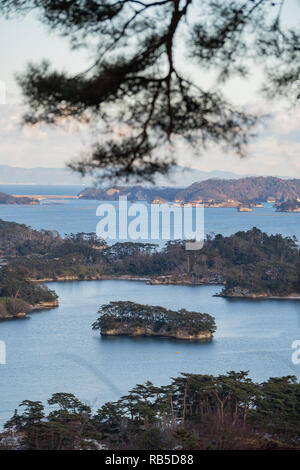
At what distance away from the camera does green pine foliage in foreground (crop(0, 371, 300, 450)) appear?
658 centimetres

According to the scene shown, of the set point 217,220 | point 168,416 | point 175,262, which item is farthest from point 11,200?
point 168,416

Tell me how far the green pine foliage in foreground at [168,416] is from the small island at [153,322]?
959 centimetres

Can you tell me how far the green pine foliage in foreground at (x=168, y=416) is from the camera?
259 inches

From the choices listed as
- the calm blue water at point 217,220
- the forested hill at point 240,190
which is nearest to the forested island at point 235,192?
the forested hill at point 240,190

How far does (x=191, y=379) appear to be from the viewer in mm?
10422

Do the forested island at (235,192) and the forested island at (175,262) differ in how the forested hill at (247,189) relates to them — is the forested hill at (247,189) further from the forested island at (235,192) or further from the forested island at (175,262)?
the forested island at (175,262)

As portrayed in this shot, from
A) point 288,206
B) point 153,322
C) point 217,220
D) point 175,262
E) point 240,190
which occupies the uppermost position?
point 240,190

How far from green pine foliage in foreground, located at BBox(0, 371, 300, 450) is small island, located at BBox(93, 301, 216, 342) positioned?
9.59 meters

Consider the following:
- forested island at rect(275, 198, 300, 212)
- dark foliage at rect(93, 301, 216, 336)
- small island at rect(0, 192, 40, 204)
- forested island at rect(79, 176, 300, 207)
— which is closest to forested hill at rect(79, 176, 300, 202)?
forested island at rect(79, 176, 300, 207)

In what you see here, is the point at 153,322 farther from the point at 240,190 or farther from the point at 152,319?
the point at 240,190

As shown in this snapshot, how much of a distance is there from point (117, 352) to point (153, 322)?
103 inches

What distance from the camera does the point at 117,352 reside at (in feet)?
62.8
